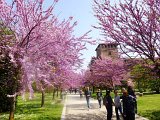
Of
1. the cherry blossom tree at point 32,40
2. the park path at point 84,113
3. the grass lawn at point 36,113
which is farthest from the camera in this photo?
the grass lawn at point 36,113

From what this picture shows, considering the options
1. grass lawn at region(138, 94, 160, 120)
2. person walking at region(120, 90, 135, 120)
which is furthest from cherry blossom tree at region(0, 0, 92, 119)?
grass lawn at region(138, 94, 160, 120)

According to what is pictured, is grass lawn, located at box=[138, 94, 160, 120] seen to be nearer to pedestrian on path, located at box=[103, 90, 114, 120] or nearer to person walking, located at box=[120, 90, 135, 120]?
pedestrian on path, located at box=[103, 90, 114, 120]

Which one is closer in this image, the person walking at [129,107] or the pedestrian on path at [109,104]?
the person walking at [129,107]

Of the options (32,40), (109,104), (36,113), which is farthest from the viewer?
(36,113)

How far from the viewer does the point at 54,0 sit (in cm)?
1096

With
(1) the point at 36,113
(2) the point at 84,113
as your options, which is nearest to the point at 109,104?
(2) the point at 84,113

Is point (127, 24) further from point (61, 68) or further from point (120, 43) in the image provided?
point (61, 68)

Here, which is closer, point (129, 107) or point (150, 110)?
point (129, 107)

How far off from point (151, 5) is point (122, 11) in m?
1.40

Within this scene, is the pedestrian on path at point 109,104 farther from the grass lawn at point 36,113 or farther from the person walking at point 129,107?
the person walking at point 129,107

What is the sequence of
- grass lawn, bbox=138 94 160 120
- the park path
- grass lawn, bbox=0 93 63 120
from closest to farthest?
grass lawn, bbox=138 94 160 120 < the park path < grass lawn, bbox=0 93 63 120

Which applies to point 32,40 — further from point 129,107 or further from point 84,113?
point 84,113

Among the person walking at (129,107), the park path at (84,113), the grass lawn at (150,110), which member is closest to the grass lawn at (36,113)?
the park path at (84,113)

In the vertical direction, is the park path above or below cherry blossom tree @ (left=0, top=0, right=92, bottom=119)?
below
